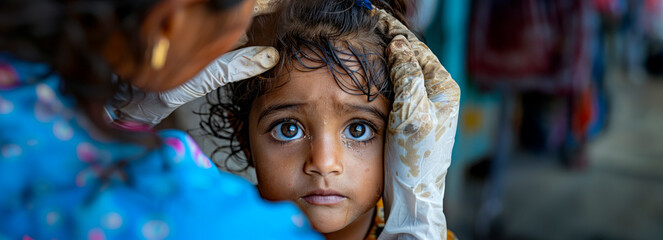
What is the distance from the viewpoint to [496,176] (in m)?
3.74

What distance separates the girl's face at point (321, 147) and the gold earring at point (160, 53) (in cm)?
55

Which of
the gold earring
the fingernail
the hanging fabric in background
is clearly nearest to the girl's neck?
the fingernail

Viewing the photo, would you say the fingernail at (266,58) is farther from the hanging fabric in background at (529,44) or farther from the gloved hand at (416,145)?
the hanging fabric in background at (529,44)

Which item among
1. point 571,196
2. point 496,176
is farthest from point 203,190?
point 571,196

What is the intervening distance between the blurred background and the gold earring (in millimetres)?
1003

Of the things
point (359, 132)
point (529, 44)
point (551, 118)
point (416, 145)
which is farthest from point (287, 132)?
point (551, 118)

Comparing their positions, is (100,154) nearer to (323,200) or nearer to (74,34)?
(74,34)

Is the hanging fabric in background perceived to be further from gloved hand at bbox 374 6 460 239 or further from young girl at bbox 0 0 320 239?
young girl at bbox 0 0 320 239

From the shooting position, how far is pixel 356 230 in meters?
1.54

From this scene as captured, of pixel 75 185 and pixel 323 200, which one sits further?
pixel 323 200

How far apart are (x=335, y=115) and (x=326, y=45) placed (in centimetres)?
19

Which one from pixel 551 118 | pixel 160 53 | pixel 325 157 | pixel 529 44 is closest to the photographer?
pixel 160 53

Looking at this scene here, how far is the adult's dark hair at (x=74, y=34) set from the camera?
0.64 meters

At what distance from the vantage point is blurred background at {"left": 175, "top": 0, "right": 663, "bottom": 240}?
118 inches
